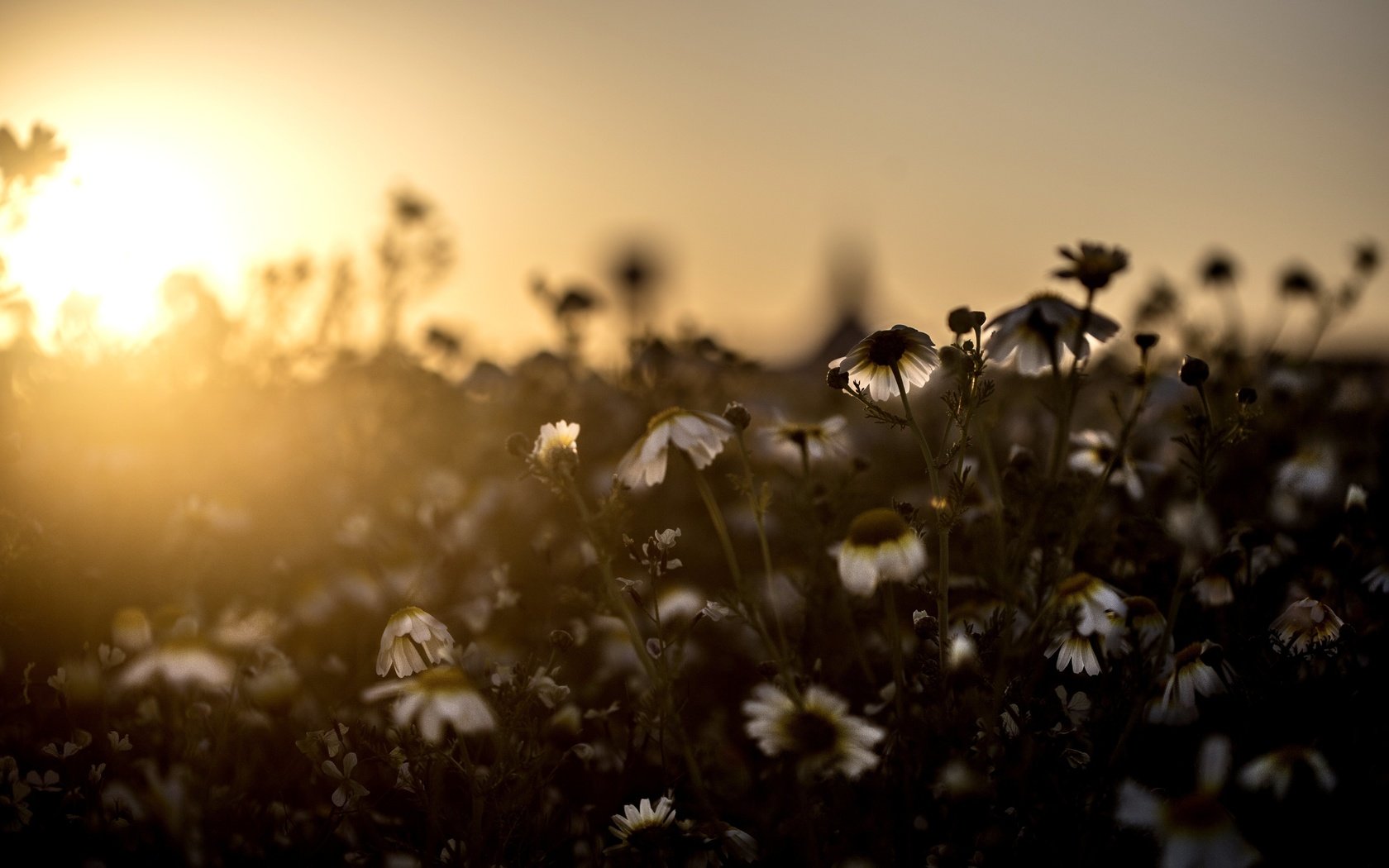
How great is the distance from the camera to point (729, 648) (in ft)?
13.4

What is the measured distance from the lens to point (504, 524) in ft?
16.1

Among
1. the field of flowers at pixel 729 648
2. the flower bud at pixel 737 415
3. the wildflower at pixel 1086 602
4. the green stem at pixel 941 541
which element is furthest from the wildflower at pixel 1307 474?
the flower bud at pixel 737 415

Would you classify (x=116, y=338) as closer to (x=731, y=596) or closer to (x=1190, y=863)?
(x=731, y=596)

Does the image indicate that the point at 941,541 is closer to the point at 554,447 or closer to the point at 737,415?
the point at 737,415

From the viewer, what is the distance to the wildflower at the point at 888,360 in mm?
2369

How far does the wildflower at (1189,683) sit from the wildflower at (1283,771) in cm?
28

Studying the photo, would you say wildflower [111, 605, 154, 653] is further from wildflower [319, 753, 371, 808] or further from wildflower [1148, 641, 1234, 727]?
wildflower [1148, 641, 1234, 727]

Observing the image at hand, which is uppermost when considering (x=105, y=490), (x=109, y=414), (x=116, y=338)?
(x=116, y=338)

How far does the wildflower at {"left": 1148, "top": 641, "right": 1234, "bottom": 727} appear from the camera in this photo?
221 cm

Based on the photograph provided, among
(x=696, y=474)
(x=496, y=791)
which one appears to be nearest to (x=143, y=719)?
(x=496, y=791)

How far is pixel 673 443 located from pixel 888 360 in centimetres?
61

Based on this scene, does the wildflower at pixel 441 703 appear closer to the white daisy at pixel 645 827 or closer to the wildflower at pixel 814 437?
the white daisy at pixel 645 827

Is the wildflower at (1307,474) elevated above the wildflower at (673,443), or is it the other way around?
the wildflower at (1307,474)

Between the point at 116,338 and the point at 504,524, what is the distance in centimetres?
199
